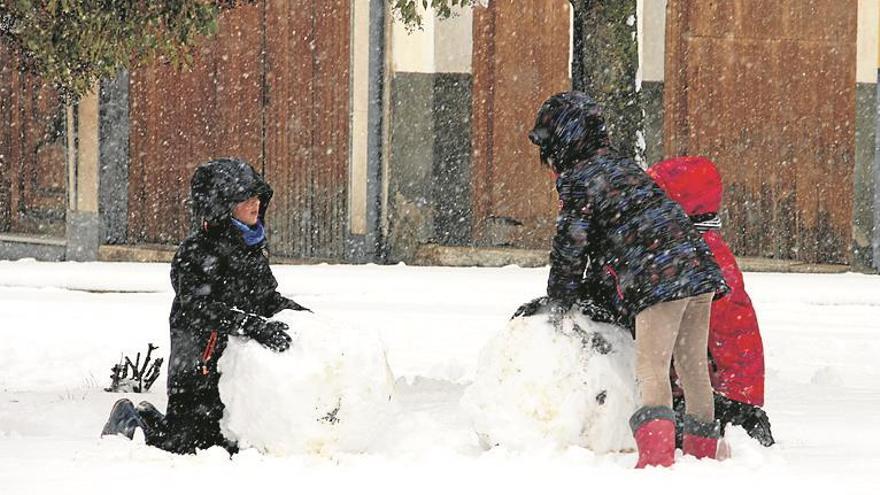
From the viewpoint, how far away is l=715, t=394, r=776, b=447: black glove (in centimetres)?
595

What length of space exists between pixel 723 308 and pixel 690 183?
0.58 metres

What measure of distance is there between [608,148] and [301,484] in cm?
173

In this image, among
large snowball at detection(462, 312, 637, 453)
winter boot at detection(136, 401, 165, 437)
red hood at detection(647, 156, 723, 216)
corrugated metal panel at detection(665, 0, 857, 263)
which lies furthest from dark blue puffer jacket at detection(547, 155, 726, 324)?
corrugated metal panel at detection(665, 0, 857, 263)

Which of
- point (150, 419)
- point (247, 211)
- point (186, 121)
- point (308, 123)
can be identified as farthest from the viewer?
point (186, 121)

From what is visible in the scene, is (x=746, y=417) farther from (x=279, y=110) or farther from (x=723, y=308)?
(x=279, y=110)

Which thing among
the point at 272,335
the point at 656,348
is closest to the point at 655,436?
the point at 656,348

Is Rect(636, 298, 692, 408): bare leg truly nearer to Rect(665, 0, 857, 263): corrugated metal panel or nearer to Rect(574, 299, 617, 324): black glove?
Rect(574, 299, 617, 324): black glove

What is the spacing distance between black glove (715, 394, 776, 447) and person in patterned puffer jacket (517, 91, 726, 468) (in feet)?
1.70

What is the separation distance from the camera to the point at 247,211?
5.80m

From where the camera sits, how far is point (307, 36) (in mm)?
15828

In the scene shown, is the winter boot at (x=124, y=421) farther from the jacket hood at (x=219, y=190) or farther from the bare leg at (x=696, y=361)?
the bare leg at (x=696, y=361)

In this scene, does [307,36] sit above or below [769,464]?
above

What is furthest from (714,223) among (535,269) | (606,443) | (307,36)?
(307,36)

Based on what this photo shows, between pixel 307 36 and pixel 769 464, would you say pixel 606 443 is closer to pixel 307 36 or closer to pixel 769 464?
pixel 769 464
